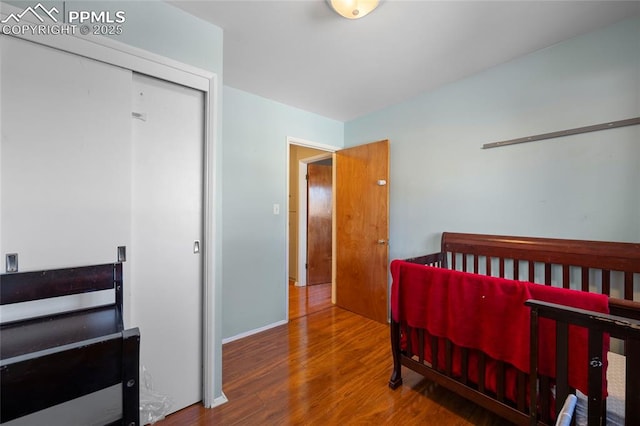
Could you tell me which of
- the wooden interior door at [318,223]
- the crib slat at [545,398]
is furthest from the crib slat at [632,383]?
the wooden interior door at [318,223]

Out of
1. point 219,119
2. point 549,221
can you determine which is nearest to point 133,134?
point 219,119

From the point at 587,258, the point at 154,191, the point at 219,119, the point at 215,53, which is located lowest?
the point at 587,258

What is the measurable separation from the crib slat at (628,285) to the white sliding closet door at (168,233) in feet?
8.16

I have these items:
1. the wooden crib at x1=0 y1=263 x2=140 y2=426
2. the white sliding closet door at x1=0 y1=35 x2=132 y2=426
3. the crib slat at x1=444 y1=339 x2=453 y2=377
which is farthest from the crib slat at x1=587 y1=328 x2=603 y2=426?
the white sliding closet door at x1=0 y1=35 x2=132 y2=426

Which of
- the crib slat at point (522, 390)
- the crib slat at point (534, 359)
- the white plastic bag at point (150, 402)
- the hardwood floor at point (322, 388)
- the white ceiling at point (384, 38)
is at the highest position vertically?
the white ceiling at point (384, 38)

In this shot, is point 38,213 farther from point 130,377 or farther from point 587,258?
point 587,258

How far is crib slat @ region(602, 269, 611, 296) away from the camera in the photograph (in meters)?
1.54

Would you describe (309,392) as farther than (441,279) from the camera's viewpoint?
Yes

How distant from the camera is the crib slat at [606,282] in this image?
1.54m

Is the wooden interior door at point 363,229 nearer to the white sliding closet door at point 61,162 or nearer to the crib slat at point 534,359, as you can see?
the crib slat at point 534,359

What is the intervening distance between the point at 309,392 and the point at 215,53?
2.22 meters

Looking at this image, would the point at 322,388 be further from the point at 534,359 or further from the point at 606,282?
the point at 606,282

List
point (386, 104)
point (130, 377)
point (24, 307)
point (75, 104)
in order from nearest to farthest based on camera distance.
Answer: point (130, 377) < point (24, 307) < point (75, 104) < point (386, 104)

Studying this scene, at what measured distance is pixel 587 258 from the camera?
1.63 metres
